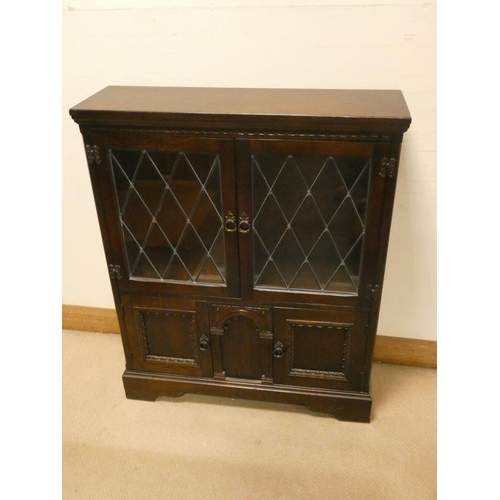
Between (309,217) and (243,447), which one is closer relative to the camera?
(309,217)

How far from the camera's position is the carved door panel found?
62.1 inches

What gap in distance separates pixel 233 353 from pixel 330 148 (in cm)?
77

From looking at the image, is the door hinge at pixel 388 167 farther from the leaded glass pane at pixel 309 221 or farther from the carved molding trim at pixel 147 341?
the carved molding trim at pixel 147 341

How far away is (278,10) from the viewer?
1446 mm

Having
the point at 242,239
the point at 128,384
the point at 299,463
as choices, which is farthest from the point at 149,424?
the point at 242,239

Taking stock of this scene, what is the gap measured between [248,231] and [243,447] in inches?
28.5

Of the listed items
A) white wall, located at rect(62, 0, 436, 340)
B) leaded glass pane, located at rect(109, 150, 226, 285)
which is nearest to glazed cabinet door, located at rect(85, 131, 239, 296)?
leaded glass pane, located at rect(109, 150, 226, 285)

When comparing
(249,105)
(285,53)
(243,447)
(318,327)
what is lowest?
(243,447)

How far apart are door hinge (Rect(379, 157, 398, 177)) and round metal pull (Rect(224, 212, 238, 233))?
424mm

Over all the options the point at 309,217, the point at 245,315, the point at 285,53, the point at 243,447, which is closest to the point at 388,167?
the point at 309,217

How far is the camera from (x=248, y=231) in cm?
142

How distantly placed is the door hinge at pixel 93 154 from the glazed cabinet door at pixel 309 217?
40cm

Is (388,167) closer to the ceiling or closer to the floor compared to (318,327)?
closer to the ceiling

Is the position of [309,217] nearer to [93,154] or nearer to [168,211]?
[168,211]
